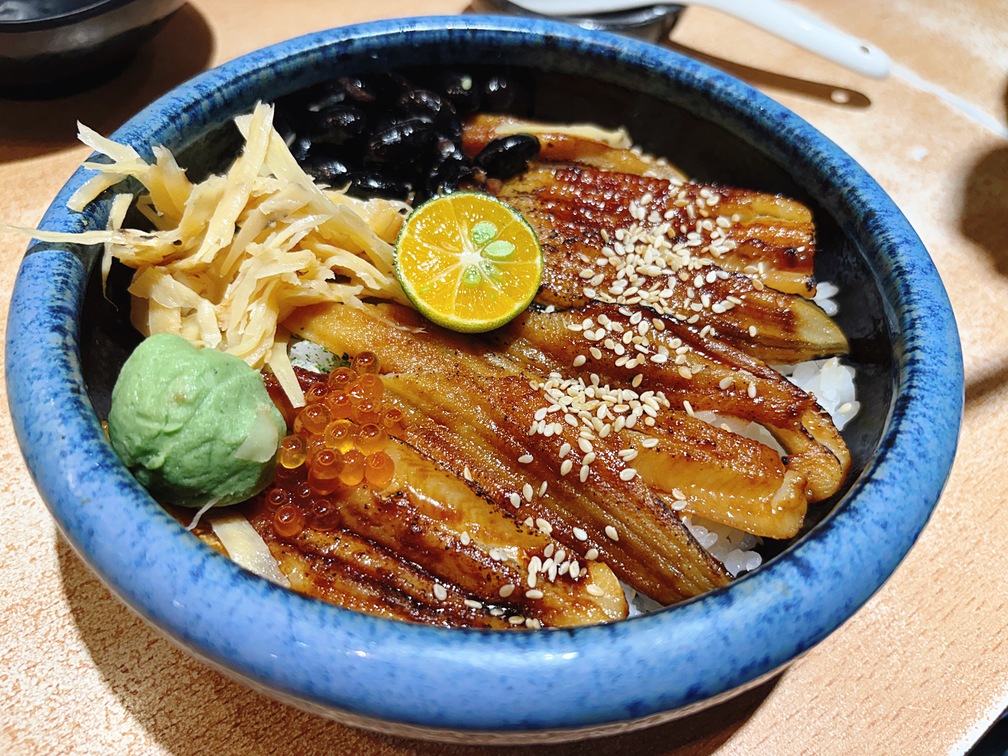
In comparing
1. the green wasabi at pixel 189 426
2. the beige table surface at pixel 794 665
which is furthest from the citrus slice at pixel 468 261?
the beige table surface at pixel 794 665

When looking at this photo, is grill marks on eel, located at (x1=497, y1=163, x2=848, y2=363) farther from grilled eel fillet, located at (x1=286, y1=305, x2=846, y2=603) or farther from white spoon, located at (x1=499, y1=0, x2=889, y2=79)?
white spoon, located at (x1=499, y1=0, x2=889, y2=79)

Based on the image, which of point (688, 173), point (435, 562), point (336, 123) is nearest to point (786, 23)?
point (688, 173)

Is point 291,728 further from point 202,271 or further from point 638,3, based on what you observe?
point 638,3

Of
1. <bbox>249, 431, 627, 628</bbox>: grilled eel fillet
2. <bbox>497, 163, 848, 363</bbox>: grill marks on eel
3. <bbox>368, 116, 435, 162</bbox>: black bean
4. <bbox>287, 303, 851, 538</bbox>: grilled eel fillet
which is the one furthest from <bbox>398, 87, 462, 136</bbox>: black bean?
<bbox>249, 431, 627, 628</bbox>: grilled eel fillet

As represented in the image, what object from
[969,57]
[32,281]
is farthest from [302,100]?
[969,57]

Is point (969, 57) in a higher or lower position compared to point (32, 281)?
higher

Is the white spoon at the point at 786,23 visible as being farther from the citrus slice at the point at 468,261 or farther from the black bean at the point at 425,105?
the citrus slice at the point at 468,261
